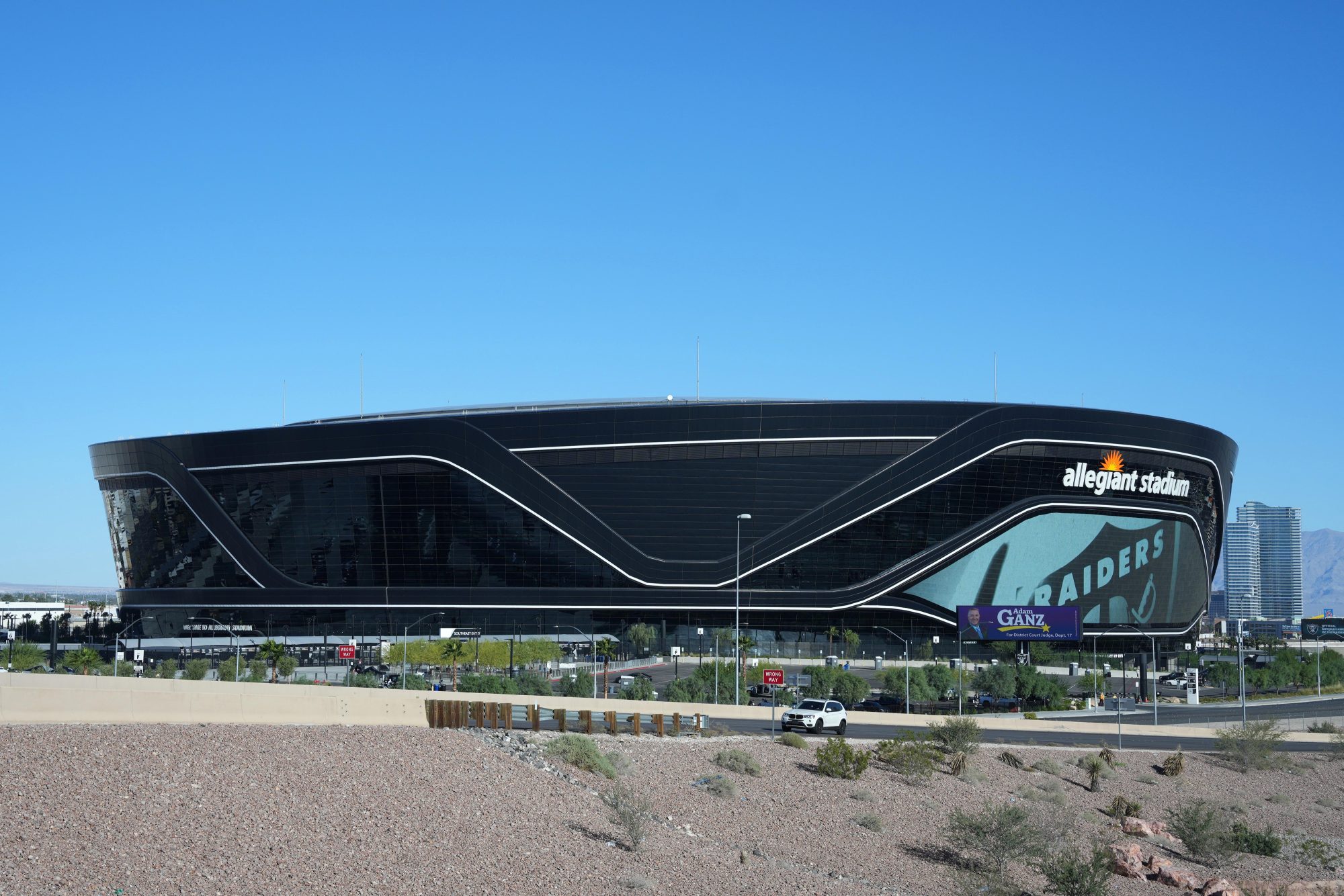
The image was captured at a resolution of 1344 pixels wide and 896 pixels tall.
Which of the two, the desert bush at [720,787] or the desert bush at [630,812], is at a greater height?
the desert bush at [630,812]

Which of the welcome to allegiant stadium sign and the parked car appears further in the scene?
the welcome to allegiant stadium sign

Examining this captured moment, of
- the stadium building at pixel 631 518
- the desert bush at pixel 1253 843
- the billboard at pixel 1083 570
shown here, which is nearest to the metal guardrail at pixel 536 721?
the desert bush at pixel 1253 843

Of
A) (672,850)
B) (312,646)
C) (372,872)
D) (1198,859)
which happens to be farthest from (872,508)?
(372,872)

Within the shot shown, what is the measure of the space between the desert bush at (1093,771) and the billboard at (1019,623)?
183ft

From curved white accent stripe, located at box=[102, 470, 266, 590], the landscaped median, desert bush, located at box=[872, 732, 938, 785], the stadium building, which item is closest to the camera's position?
the landscaped median

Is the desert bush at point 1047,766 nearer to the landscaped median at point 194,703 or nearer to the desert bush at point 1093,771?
the desert bush at point 1093,771

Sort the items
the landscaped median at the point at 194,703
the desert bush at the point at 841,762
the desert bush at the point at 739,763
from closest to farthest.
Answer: the landscaped median at the point at 194,703 < the desert bush at the point at 739,763 < the desert bush at the point at 841,762

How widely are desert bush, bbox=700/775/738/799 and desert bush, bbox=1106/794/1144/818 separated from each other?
47.0ft

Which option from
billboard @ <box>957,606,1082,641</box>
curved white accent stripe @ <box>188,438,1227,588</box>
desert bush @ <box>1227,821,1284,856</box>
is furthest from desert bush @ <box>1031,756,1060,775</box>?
billboard @ <box>957,606,1082,641</box>

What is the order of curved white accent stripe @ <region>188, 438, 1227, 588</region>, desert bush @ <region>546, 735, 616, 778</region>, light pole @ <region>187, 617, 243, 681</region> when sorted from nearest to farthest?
desert bush @ <region>546, 735, 616, 778</region>
curved white accent stripe @ <region>188, 438, 1227, 588</region>
light pole @ <region>187, 617, 243, 681</region>

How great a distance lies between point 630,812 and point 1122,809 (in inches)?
854

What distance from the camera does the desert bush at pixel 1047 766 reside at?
4712 cm

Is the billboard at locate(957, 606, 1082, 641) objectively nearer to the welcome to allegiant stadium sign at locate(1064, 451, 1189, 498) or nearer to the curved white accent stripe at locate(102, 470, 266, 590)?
the welcome to allegiant stadium sign at locate(1064, 451, 1189, 498)

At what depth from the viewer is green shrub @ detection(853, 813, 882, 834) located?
115 ft
